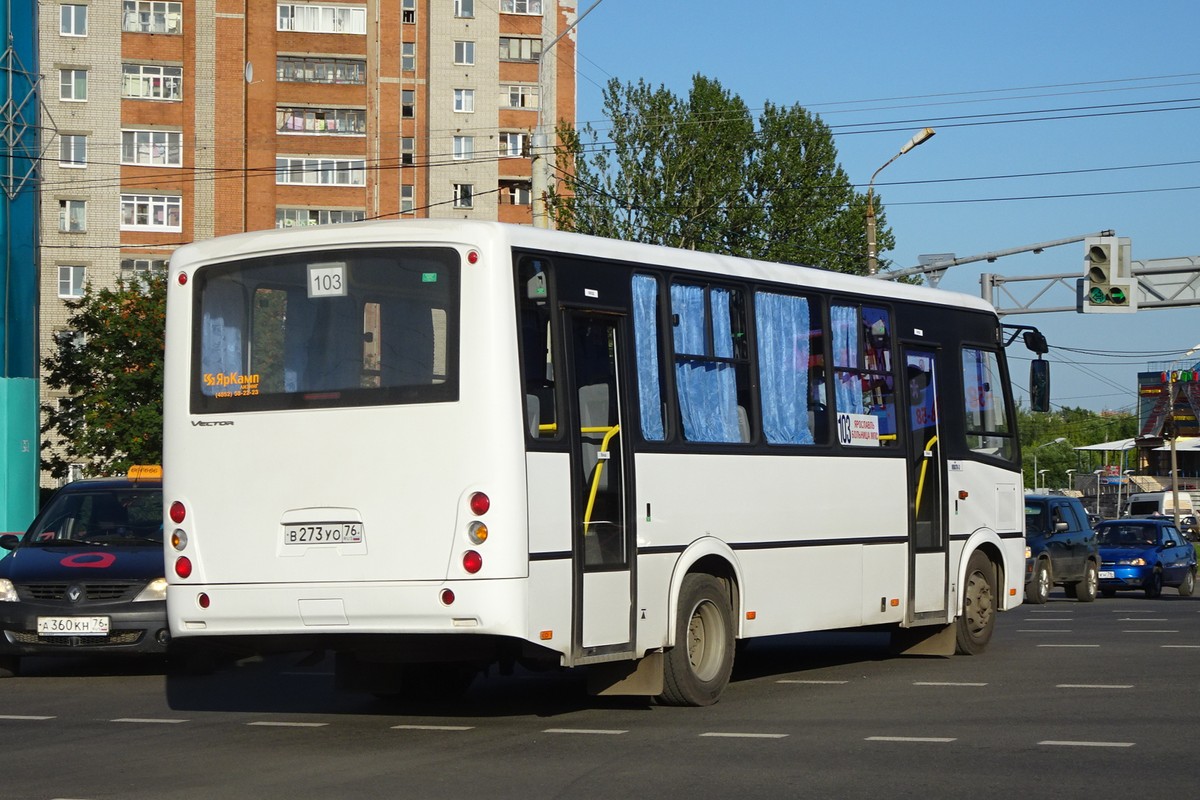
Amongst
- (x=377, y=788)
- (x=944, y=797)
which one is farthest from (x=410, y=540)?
(x=944, y=797)

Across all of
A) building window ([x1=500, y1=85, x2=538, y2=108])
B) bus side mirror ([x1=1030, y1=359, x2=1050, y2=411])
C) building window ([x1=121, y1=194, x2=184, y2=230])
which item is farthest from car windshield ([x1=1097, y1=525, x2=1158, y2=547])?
building window ([x1=500, y1=85, x2=538, y2=108])

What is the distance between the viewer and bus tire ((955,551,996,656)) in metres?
16.2

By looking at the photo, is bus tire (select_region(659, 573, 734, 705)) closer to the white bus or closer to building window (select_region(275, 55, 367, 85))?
the white bus

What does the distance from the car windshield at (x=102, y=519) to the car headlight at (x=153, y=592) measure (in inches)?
37.8

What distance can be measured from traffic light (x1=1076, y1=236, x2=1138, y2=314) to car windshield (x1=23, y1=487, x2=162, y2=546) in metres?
22.1

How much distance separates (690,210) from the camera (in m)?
58.9

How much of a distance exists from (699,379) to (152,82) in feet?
214

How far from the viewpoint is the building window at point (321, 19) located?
76.2m

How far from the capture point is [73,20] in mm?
73000

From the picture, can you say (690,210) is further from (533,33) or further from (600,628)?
(600,628)

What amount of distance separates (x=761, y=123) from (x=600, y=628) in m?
50.9

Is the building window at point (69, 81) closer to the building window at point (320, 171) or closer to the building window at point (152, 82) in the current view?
the building window at point (152, 82)

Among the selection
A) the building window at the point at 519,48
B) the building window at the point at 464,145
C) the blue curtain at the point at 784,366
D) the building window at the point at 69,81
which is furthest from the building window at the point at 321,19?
the blue curtain at the point at 784,366

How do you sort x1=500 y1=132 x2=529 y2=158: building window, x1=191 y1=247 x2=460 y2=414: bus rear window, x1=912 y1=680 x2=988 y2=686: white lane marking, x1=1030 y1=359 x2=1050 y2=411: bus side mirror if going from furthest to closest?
x1=500 y1=132 x2=529 y2=158: building window, x1=1030 y1=359 x2=1050 y2=411: bus side mirror, x1=912 y1=680 x2=988 y2=686: white lane marking, x1=191 y1=247 x2=460 y2=414: bus rear window
